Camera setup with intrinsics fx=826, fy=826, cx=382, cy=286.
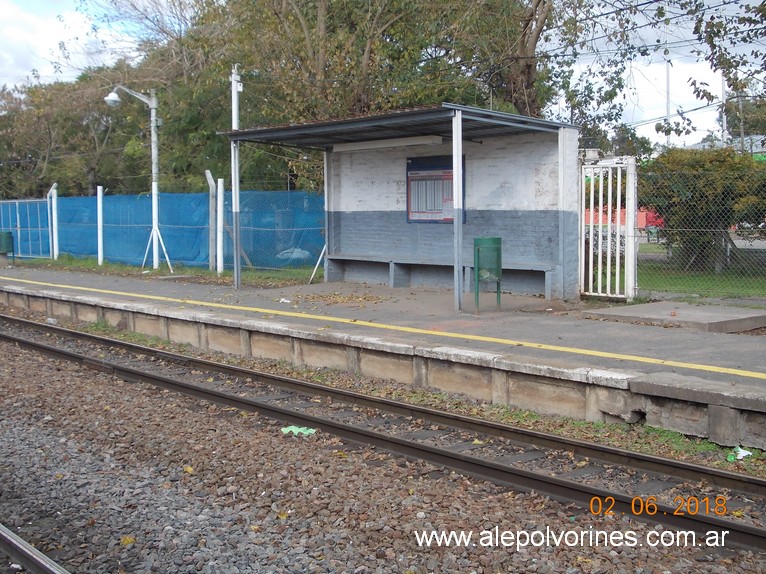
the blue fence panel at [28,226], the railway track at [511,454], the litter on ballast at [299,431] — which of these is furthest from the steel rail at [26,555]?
the blue fence panel at [28,226]

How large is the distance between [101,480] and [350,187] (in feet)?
37.8

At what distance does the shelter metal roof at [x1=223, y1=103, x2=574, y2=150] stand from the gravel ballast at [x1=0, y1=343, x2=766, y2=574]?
6103mm

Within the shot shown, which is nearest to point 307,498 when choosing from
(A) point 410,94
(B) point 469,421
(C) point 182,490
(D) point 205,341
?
(C) point 182,490

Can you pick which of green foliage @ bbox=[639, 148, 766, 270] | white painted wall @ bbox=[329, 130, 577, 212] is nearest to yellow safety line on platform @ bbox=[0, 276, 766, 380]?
white painted wall @ bbox=[329, 130, 577, 212]

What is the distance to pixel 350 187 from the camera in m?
17.2

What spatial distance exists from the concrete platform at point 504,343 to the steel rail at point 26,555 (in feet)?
16.4

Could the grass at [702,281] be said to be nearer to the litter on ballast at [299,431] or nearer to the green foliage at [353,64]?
the green foliage at [353,64]

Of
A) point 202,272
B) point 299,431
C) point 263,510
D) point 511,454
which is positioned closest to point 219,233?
point 202,272

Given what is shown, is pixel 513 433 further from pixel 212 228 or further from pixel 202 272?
pixel 212 228

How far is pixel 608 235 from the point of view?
13.1 meters

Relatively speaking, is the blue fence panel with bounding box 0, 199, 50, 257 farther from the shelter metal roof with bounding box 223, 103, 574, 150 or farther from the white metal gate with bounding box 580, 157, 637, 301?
the white metal gate with bounding box 580, 157, 637, 301

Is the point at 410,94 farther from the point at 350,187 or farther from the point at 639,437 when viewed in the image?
the point at 639,437

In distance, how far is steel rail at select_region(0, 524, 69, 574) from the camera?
15.4 feet

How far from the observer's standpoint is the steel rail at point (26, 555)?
4.68 metres
